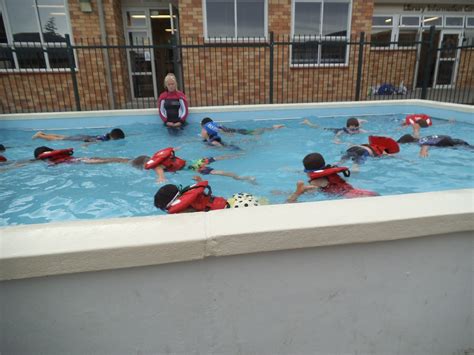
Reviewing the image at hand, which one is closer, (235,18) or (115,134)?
(115,134)

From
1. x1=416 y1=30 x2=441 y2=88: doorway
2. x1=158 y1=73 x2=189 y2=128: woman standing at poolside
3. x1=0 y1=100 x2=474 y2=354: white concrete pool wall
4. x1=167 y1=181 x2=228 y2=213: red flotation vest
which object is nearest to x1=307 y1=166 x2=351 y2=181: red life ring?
x1=167 y1=181 x2=228 y2=213: red flotation vest

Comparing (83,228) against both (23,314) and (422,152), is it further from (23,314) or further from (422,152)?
(422,152)

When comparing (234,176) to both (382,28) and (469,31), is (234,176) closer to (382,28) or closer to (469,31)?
(382,28)

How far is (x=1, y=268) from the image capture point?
1262mm

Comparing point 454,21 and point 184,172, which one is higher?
point 454,21

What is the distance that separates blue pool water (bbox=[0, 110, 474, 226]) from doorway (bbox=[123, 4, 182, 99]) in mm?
4311

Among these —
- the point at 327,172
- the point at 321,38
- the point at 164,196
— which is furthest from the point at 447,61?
the point at 164,196

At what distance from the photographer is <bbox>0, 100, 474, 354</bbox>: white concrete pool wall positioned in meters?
1.34

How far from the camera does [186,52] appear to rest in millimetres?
10547

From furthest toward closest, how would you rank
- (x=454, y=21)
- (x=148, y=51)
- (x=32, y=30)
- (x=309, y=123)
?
1. (x=454, y=21)
2. (x=148, y=51)
3. (x=32, y=30)
4. (x=309, y=123)

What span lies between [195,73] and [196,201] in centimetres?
864

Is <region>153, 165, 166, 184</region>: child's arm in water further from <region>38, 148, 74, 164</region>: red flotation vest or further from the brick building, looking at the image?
the brick building

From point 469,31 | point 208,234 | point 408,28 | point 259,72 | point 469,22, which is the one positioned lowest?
point 208,234

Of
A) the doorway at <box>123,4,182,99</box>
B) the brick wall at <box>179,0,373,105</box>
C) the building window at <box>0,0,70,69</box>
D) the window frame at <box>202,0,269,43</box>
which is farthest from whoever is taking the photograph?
the doorway at <box>123,4,182,99</box>
